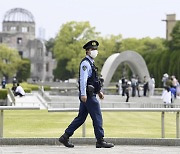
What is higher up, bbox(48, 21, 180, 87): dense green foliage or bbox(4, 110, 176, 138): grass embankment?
bbox(48, 21, 180, 87): dense green foliage

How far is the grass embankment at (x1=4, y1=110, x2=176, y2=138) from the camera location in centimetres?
1294

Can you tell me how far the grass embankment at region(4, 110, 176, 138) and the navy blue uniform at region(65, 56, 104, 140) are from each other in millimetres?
885

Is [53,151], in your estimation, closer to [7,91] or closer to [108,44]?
[7,91]

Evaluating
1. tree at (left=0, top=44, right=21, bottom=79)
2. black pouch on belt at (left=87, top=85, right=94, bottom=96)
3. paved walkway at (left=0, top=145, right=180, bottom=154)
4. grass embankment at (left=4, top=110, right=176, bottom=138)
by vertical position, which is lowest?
paved walkway at (left=0, top=145, right=180, bottom=154)

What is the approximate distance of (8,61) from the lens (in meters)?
106

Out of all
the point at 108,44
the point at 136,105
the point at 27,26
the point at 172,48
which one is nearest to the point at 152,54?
the point at 172,48

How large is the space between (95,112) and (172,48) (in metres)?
61.0

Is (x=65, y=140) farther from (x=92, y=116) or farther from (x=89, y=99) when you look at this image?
(x=89, y=99)

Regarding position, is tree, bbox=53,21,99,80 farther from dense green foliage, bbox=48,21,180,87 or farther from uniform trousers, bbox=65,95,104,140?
uniform trousers, bbox=65,95,104,140

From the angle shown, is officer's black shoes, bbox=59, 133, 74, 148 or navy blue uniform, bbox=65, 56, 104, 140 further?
officer's black shoes, bbox=59, 133, 74, 148

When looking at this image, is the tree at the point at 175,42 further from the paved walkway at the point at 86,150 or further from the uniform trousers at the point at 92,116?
the uniform trousers at the point at 92,116

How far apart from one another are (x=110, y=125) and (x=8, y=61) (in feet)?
308

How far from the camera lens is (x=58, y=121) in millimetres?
13297

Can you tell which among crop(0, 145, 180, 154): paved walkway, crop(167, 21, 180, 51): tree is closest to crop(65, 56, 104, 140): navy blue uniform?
crop(0, 145, 180, 154): paved walkway
